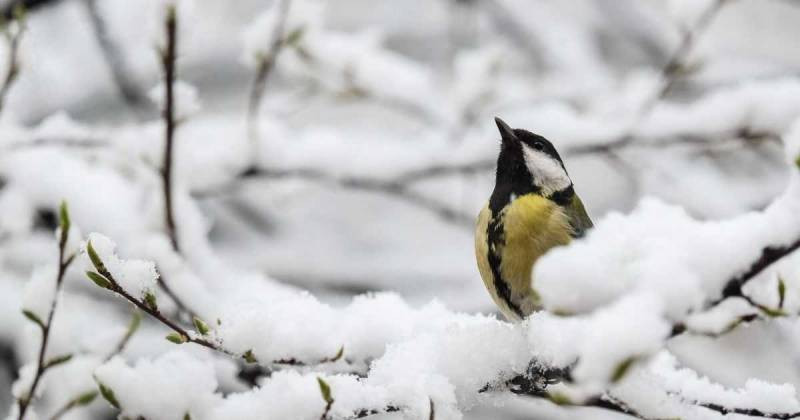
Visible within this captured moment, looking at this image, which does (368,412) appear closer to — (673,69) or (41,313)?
(41,313)

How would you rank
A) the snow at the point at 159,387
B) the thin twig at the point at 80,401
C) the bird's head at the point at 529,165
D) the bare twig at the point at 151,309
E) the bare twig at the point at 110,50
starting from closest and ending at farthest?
the bare twig at the point at 151,309 < the snow at the point at 159,387 < the thin twig at the point at 80,401 < the bird's head at the point at 529,165 < the bare twig at the point at 110,50

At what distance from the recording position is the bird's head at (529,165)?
2.11m

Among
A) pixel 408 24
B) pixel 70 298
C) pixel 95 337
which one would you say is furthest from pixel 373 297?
pixel 408 24

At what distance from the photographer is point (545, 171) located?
2172 millimetres

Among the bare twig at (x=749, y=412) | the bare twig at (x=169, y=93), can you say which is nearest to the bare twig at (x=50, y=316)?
the bare twig at (x=169, y=93)

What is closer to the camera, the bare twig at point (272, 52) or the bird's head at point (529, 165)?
the bare twig at point (272, 52)

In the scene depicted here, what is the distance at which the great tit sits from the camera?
179 centimetres

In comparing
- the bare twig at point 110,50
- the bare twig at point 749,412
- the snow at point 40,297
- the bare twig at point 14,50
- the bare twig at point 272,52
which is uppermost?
the bare twig at point 110,50

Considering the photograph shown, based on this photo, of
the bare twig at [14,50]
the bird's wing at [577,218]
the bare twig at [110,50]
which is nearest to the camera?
the bare twig at [14,50]

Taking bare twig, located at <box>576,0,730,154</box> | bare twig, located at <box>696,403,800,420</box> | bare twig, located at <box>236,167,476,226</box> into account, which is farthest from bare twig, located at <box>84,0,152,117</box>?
bare twig, located at <box>696,403,800,420</box>

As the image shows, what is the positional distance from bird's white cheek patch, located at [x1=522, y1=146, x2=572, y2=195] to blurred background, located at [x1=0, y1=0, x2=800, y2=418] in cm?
39

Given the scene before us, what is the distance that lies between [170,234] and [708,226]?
1232 mm

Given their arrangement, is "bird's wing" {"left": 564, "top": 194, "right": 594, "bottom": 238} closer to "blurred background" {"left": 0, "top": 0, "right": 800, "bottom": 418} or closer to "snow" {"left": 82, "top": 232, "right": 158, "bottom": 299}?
"blurred background" {"left": 0, "top": 0, "right": 800, "bottom": 418}

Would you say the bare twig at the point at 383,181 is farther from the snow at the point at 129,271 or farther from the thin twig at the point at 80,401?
the snow at the point at 129,271
